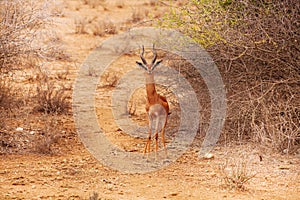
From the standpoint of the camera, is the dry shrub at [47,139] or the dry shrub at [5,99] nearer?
the dry shrub at [47,139]

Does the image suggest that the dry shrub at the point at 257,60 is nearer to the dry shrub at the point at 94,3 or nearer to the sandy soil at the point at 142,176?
the sandy soil at the point at 142,176

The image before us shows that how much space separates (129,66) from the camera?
10984mm

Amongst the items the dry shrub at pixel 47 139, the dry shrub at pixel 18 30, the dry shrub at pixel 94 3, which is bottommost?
the dry shrub at pixel 47 139

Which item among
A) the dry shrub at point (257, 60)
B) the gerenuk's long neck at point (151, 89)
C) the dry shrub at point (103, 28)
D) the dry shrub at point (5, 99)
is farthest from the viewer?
the dry shrub at point (103, 28)

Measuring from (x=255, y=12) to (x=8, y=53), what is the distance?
286cm

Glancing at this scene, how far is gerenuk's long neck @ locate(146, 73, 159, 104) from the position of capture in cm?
528

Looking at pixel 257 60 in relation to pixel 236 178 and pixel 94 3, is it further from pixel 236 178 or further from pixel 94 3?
pixel 94 3

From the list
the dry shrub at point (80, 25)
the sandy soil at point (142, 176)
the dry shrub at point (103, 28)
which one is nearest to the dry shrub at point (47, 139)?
the sandy soil at point (142, 176)

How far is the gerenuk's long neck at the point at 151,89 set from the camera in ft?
17.3

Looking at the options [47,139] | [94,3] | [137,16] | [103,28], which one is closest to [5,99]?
[47,139]

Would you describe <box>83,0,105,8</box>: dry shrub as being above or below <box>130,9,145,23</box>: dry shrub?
above

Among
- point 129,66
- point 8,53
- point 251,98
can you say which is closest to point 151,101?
point 251,98

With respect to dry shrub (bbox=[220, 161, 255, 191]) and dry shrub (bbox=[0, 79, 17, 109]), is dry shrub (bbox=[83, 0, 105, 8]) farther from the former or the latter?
dry shrub (bbox=[220, 161, 255, 191])

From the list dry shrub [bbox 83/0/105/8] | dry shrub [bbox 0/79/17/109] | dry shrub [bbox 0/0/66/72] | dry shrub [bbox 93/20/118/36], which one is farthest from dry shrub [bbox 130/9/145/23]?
dry shrub [bbox 0/0/66/72]
